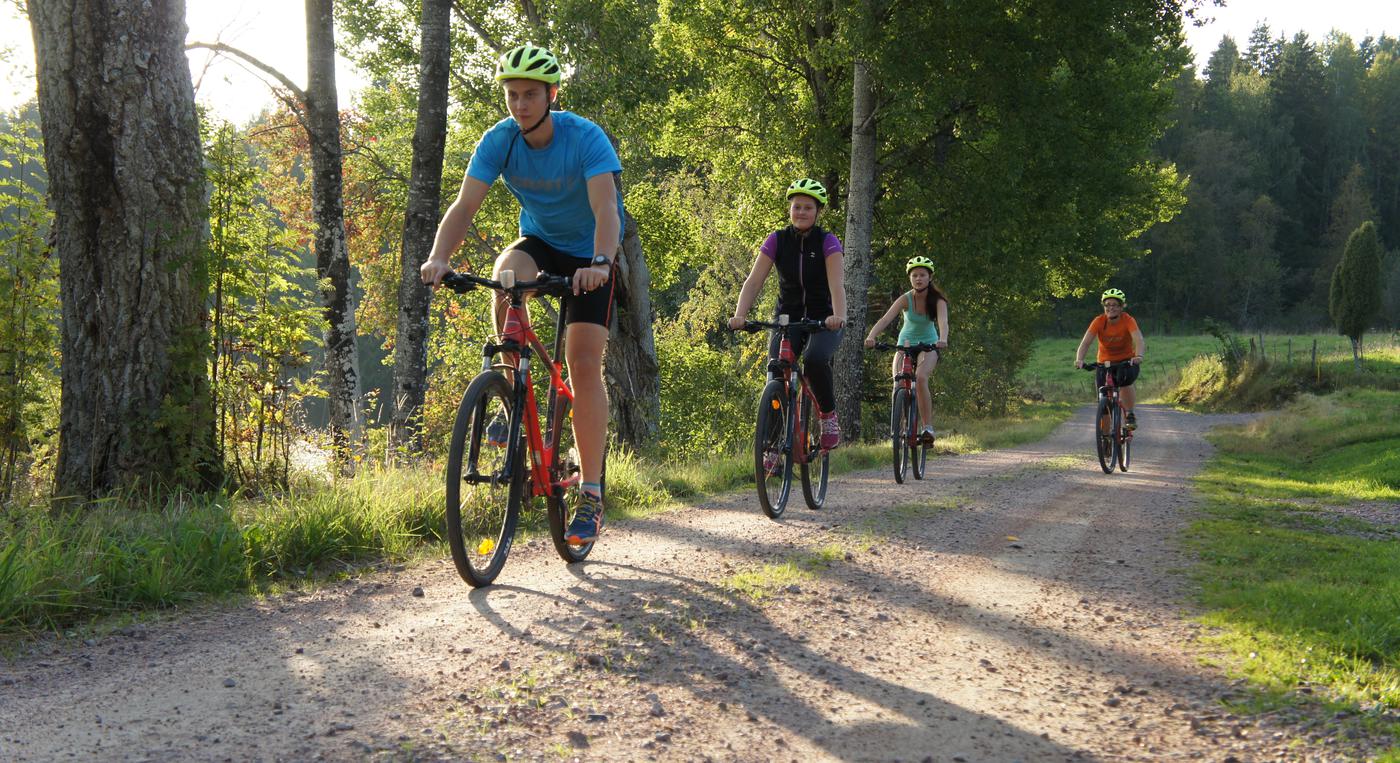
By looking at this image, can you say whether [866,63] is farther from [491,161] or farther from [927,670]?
[927,670]

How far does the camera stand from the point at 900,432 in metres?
10.4

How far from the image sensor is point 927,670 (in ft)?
11.7

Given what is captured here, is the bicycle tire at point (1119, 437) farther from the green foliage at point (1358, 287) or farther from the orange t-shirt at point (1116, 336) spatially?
the green foliage at point (1358, 287)

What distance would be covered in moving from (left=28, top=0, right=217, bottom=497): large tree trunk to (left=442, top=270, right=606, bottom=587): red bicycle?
2.03m

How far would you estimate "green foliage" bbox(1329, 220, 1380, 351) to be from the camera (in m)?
44.2

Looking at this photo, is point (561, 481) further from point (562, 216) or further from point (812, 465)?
point (812, 465)

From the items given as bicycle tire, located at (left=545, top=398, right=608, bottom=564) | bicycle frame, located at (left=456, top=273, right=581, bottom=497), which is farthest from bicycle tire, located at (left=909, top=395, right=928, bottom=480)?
bicycle frame, located at (left=456, top=273, right=581, bottom=497)

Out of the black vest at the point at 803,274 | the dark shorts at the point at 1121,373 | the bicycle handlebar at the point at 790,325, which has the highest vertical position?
the black vest at the point at 803,274

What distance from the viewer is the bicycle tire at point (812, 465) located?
7.69 metres

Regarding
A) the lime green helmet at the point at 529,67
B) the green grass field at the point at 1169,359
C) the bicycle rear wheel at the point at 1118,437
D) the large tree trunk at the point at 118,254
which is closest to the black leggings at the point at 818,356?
the lime green helmet at the point at 529,67

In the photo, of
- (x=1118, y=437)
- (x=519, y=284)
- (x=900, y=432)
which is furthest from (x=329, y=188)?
(x=1118, y=437)

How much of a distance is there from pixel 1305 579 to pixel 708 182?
3086cm

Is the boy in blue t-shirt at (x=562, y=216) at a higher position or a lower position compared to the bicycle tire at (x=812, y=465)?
higher

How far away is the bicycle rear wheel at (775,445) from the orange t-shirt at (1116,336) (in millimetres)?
7309
